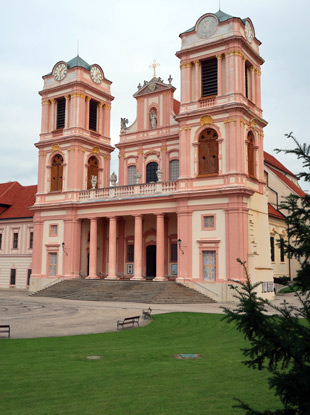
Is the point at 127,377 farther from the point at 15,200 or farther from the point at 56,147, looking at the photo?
the point at 15,200

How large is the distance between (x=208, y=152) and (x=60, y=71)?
19.6 meters

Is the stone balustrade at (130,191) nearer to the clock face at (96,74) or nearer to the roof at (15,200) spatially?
the roof at (15,200)

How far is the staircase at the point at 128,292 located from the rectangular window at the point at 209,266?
1.52 metres

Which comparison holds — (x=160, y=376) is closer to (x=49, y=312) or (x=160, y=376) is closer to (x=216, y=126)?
(x=49, y=312)

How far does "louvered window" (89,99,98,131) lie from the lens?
44406 mm

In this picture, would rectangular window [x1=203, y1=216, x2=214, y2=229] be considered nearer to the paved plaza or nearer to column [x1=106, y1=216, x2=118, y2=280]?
the paved plaza

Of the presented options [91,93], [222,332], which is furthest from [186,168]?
[222,332]

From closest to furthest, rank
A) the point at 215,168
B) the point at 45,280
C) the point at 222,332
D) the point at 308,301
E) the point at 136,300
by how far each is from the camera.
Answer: the point at 308,301, the point at 222,332, the point at 136,300, the point at 215,168, the point at 45,280

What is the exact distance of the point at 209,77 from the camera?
3456 cm

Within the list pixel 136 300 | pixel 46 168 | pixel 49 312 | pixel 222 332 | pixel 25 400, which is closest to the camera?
pixel 25 400

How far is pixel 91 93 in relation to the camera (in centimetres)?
4362

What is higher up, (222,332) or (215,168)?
(215,168)

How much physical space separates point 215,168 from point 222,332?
18.4 m

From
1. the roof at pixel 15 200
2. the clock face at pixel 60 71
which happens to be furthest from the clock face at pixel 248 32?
the roof at pixel 15 200
